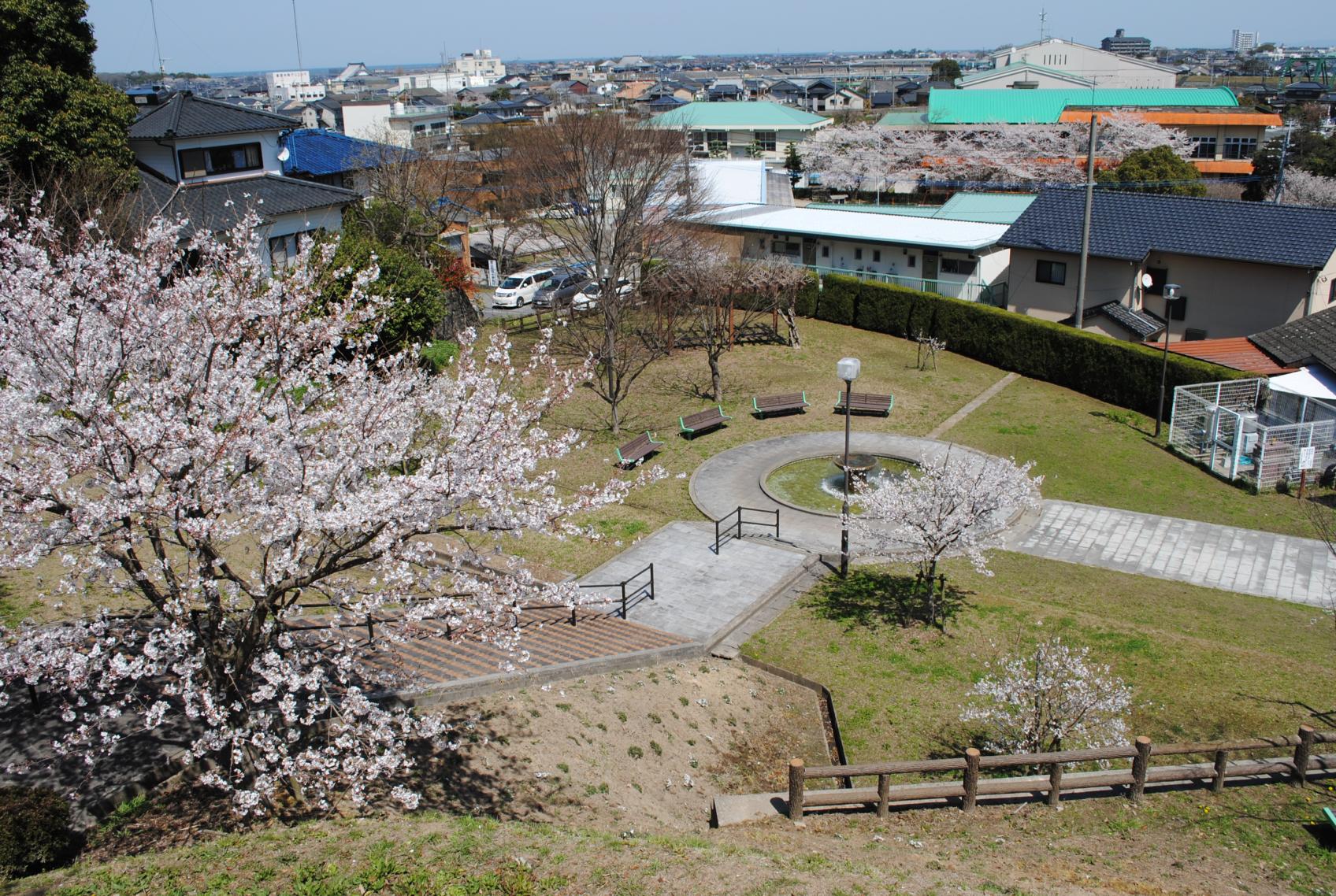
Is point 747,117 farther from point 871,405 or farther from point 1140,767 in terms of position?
point 1140,767

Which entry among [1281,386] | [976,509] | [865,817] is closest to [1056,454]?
[1281,386]

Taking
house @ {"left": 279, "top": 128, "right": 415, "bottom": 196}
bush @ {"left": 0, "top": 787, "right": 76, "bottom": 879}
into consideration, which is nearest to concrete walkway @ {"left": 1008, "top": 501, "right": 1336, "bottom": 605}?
bush @ {"left": 0, "top": 787, "right": 76, "bottom": 879}

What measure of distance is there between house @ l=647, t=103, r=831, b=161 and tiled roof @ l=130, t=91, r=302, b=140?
51.2m

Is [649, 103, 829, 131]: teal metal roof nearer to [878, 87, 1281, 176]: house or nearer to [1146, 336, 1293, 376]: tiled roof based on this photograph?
[878, 87, 1281, 176]: house

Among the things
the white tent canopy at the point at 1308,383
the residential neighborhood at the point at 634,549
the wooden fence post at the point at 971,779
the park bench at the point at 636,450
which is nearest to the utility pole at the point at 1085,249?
the residential neighborhood at the point at 634,549

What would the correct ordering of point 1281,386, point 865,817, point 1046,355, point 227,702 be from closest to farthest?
point 227,702 → point 865,817 → point 1281,386 → point 1046,355

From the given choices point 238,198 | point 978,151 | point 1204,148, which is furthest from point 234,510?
point 1204,148

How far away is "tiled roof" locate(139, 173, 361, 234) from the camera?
26.0 metres

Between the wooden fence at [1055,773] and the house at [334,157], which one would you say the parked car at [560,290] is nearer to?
the house at [334,157]

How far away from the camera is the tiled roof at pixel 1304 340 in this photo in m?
24.1

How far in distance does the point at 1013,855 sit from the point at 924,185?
196 feet

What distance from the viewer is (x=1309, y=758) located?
10805mm

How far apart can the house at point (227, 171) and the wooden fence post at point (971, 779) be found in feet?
78.5

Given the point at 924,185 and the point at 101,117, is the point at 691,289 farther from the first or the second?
the point at 924,185
